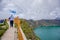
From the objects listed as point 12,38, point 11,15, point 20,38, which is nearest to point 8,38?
point 12,38

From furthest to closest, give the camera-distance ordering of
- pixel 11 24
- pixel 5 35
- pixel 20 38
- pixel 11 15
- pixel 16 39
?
pixel 11 24
pixel 11 15
pixel 5 35
pixel 16 39
pixel 20 38

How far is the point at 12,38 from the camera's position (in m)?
4.34

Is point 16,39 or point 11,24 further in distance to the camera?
point 11,24

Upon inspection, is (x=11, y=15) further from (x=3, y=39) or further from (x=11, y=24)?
(x=3, y=39)

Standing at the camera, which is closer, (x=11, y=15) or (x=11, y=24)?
(x=11, y=15)

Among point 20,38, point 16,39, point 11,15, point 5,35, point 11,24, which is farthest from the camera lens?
point 11,24

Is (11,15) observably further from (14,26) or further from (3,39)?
(3,39)

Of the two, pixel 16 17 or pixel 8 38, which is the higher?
pixel 16 17

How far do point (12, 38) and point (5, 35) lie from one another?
0.45 metres

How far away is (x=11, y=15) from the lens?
5.43 m

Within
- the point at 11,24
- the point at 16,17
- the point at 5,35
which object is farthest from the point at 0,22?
the point at 5,35

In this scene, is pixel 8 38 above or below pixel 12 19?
below

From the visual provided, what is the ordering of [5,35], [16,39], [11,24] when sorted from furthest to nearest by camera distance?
1. [11,24]
2. [5,35]
3. [16,39]

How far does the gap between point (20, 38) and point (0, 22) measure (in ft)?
8.34
